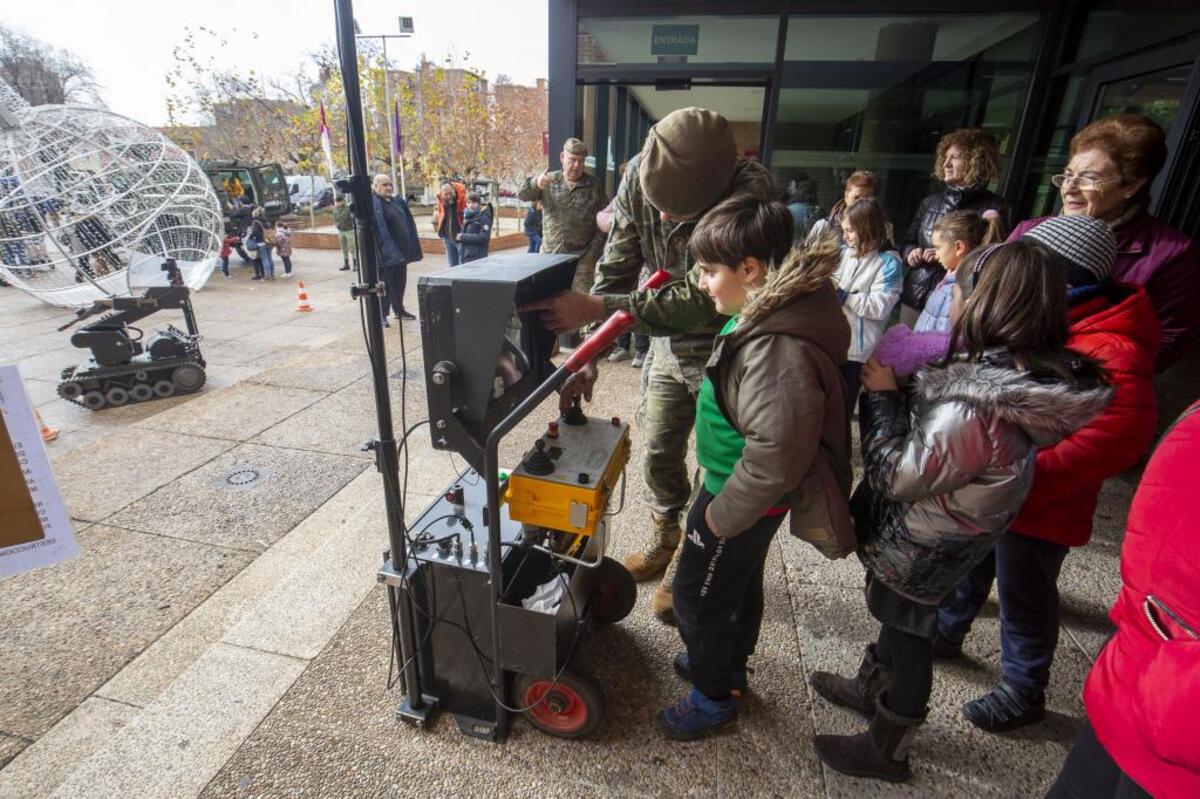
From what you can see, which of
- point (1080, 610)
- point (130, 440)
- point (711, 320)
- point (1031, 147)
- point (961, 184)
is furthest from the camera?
point (1031, 147)

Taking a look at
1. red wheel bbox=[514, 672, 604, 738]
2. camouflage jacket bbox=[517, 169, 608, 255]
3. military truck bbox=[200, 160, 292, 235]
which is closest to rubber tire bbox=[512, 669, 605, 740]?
red wheel bbox=[514, 672, 604, 738]

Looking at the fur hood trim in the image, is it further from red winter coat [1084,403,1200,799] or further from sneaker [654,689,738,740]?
sneaker [654,689,738,740]

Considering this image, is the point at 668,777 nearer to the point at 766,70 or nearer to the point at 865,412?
the point at 865,412

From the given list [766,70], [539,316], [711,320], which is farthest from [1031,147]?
[539,316]

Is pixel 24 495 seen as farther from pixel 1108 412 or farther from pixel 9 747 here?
pixel 1108 412

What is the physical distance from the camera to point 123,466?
3.96m

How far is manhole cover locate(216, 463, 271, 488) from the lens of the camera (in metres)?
3.74

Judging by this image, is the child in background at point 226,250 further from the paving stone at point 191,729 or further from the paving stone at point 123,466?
the paving stone at point 191,729

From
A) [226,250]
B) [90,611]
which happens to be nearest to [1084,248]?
[90,611]

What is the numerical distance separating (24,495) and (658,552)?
86.9 inches

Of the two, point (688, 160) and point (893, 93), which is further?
point (893, 93)

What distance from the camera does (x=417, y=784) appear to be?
71.2 inches

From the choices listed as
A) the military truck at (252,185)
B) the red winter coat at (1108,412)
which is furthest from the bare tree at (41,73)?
the red winter coat at (1108,412)

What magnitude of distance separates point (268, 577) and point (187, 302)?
156 inches
